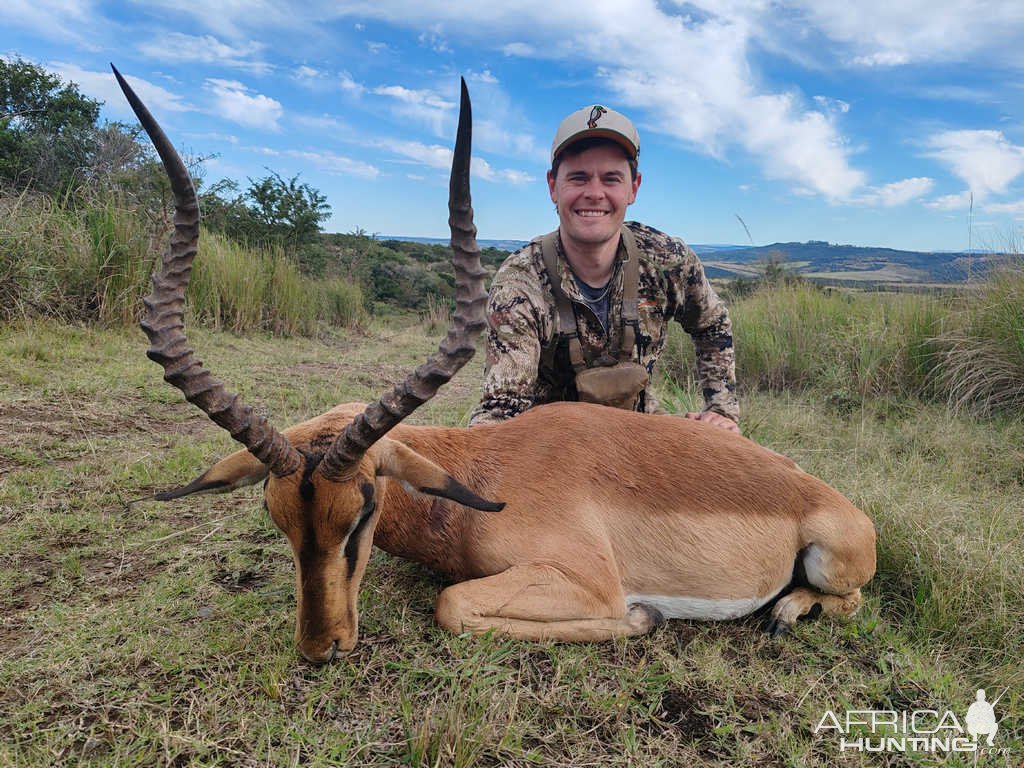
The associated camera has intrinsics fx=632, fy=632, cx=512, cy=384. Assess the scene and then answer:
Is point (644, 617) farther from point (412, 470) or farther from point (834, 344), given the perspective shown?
point (834, 344)

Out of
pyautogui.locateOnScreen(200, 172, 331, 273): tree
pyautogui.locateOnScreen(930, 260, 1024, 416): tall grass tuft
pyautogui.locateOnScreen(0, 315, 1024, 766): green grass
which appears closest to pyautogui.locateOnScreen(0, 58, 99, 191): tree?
pyautogui.locateOnScreen(200, 172, 331, 273): tree

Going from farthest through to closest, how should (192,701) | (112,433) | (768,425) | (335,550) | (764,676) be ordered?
(768,425), (112,433), (764,676), (335,550), (192,701)

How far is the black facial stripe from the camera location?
2588 millimetres

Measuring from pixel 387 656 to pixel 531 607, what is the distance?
2.16ft

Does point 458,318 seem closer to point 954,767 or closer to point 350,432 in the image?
point 350,432

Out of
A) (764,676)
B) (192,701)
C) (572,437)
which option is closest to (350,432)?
(192,701)

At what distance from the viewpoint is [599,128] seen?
4504mm

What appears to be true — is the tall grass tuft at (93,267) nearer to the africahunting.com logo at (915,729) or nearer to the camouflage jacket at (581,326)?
the camouflage jacket at (581,326)

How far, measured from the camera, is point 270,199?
17.4 metres

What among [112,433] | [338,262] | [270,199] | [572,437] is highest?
[270,199]

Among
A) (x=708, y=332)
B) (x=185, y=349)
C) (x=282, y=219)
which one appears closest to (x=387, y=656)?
(x=185, y=349)

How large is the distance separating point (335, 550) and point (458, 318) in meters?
1.04

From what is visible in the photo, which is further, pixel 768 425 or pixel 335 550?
pixel 768 425

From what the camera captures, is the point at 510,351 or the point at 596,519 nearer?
the point at 596,519
